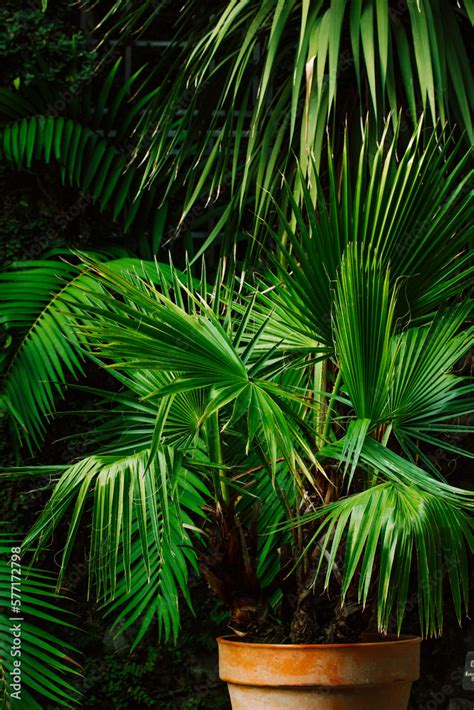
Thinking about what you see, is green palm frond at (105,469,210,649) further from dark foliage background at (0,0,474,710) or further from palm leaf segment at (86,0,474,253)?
palm leaf segment at (86,0,474,253)

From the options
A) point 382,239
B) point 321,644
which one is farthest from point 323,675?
point 382,239

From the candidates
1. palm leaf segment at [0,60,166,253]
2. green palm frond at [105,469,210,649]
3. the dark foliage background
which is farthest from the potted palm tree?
palm leaf segment at [0,60,166,253]

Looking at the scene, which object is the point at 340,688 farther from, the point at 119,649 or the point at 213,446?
the point at 119,649

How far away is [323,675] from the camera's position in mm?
1686

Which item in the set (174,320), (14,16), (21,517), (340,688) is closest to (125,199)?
(14,16)

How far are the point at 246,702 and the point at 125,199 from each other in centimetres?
177

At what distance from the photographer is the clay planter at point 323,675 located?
169 centimetres

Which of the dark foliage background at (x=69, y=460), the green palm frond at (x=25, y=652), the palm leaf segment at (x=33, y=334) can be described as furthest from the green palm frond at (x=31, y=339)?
the green palm frond at (x=25, y=652)

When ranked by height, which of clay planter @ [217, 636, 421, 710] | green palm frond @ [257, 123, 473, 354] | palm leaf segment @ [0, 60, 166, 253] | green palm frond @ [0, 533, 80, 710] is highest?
palm leaf segment @ [0, 60, 166, 253]

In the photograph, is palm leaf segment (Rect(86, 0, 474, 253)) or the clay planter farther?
palm leaf segment (Rect(86, 0, 474, 253))

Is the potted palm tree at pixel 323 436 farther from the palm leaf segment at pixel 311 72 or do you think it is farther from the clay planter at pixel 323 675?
the palm leaf segment at pixel 311 72

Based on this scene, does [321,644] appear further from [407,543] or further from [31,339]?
[31,339]

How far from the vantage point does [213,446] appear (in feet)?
5.45

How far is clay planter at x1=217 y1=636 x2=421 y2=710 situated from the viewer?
169 cm
